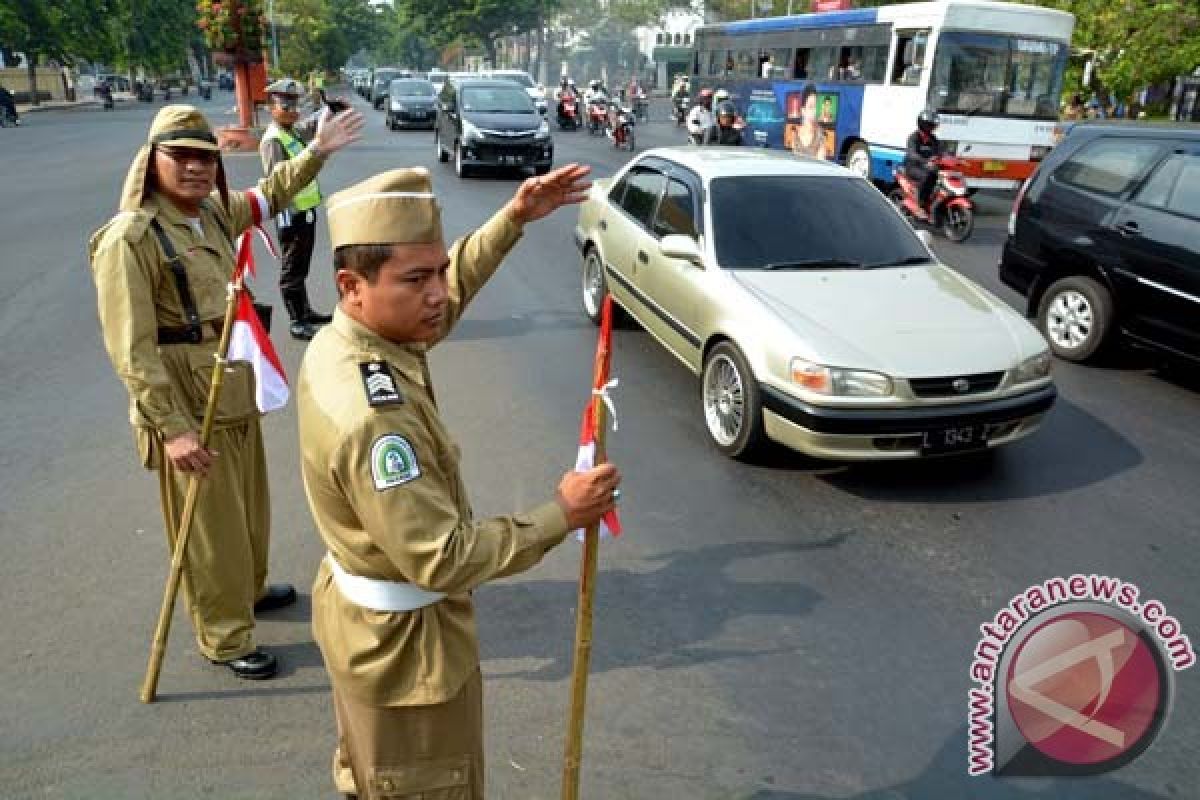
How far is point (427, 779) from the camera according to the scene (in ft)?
6.46

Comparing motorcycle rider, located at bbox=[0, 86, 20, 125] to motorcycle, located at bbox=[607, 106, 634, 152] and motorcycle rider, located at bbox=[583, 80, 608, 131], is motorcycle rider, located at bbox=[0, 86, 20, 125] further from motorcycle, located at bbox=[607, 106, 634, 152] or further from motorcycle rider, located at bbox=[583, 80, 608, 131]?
motorcycle, located at bbox=[607, 106, 634, 152]

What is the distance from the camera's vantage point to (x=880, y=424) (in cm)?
449

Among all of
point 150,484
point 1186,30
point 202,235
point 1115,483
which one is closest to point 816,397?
point 1115,483

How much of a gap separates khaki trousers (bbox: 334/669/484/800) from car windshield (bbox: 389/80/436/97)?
95.4ft

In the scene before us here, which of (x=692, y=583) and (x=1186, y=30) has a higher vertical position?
(x=1186, y=30)

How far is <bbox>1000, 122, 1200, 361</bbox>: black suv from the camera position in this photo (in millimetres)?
6070

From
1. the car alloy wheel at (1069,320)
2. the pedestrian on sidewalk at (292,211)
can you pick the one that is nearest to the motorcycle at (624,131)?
the pedestrian on sidewalk at (292,211)

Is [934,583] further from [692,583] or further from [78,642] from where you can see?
[78,642]

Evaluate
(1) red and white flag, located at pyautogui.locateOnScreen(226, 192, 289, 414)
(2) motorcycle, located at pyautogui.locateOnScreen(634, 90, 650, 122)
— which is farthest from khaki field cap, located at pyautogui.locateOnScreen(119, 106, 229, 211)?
(2) motorcycle, located at pyautogui.locateOnScreen(634, 90, 650, 122)

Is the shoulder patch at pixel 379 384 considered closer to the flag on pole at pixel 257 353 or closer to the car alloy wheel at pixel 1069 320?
the flag on pole at pixel 257 353

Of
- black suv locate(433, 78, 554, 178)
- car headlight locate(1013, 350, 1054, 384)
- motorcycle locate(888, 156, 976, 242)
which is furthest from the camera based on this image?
black suv locate(433, 78, 554, 178)

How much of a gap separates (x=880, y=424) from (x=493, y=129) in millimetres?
13679

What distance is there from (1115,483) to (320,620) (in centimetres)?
452

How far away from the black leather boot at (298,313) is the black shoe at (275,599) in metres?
3.81
